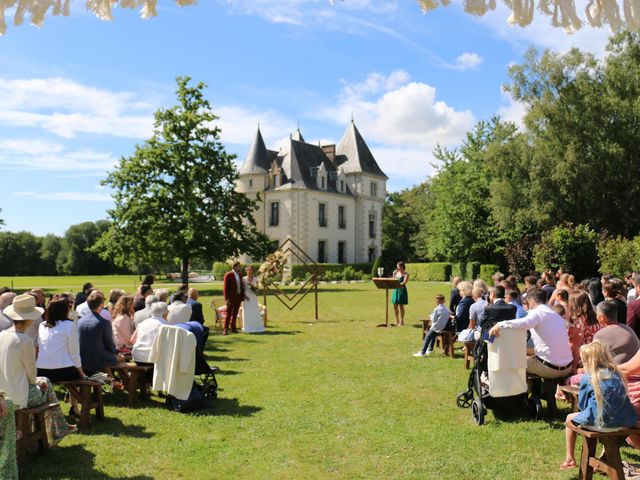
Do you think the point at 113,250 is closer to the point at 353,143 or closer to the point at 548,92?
the point at 548,92

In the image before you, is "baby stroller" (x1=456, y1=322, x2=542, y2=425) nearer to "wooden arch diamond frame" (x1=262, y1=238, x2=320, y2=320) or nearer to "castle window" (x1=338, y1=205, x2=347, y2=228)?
"wooden arch diamond frame" (x1=262, y1=238, x2=320, y2=320)

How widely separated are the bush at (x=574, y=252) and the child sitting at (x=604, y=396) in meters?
23.5

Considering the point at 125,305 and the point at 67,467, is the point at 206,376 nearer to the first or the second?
the point at 125,305

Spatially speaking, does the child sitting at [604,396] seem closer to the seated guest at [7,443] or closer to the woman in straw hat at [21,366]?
the seated guest at [7,443]

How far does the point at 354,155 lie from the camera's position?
56.4 m

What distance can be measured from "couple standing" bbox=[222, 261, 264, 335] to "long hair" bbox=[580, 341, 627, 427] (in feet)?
37.7

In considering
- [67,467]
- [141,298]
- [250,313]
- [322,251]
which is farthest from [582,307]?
[322,251]

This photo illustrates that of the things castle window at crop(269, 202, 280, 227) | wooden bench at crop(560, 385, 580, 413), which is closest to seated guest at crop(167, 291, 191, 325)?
wooden bench at crop(560, 385, 580, 413)

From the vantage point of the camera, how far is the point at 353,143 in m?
56.8

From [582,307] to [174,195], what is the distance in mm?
28498

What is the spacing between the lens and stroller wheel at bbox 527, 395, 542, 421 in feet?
22.7

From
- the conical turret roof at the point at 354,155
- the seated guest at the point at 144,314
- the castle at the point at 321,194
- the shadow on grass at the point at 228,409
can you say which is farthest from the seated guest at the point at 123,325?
the conical turret roof at the point at 354,155

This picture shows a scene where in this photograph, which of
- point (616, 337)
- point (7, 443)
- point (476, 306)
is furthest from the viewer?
point (476, 306)

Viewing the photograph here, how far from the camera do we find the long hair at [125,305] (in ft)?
29.9
